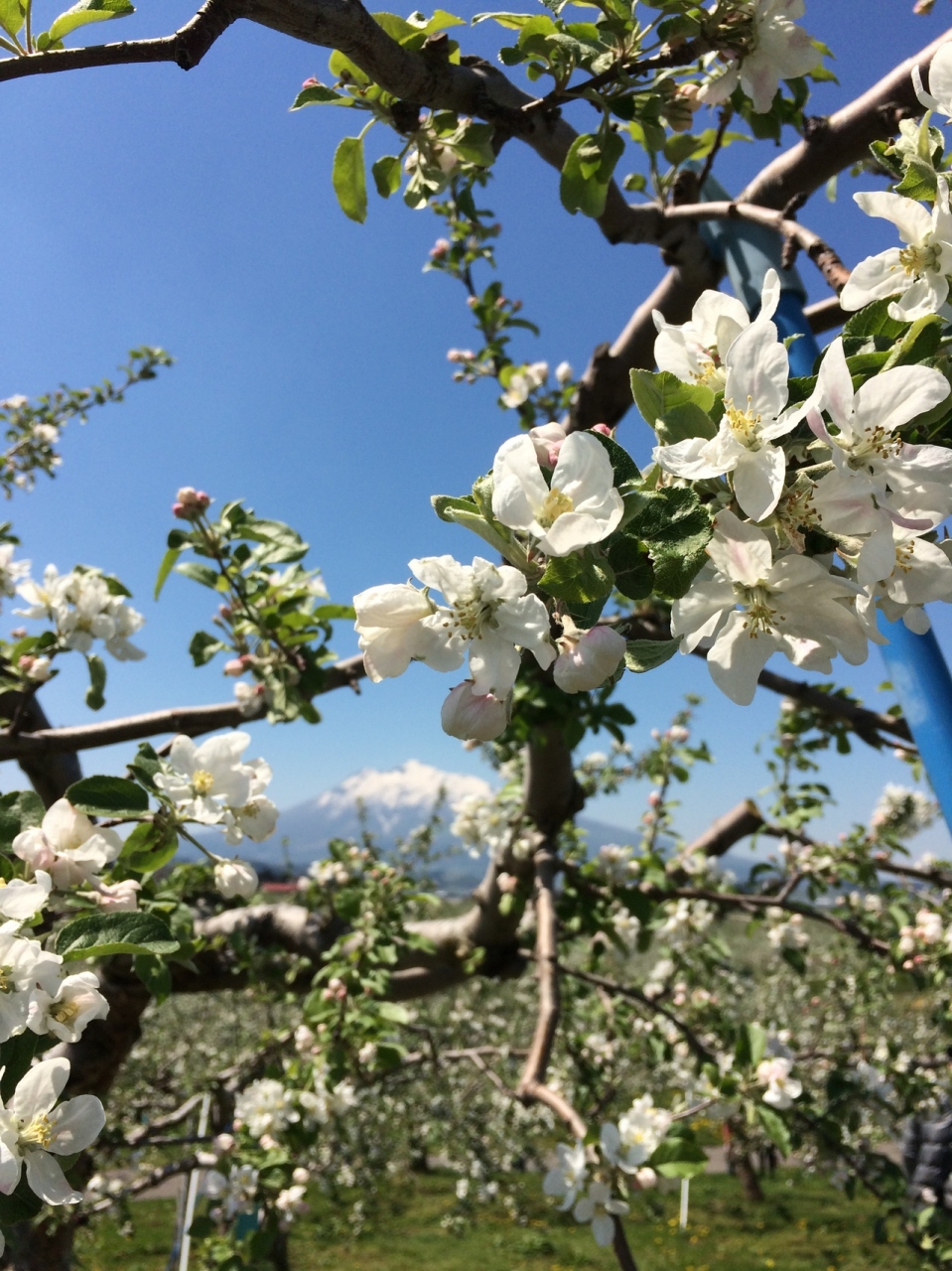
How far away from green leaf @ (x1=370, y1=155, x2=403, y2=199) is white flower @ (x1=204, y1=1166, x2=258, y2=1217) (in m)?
2.53

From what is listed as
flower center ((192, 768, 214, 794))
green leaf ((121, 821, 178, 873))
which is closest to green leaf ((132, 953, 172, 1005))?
green leaf ((121, 821, 178, 873))

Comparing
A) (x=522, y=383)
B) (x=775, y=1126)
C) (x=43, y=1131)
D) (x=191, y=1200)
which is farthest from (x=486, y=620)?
(x=191, y=1200)

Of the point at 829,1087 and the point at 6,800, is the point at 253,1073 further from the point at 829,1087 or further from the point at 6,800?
the point at 6,800

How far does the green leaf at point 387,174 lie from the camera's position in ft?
4.42

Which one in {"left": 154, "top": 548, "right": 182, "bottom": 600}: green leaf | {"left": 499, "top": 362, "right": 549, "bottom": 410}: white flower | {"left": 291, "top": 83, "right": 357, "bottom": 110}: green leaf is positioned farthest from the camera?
{"left": 499, "top": 362, "right": 549, "bottom": 410}: white flower

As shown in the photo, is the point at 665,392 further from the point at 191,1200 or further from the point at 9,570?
the point at 191,1200

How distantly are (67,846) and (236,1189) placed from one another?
1.81 m

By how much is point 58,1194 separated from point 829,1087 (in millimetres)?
2738

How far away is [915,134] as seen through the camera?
2.25 feet

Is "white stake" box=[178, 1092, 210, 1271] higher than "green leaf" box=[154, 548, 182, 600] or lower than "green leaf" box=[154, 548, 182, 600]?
lower

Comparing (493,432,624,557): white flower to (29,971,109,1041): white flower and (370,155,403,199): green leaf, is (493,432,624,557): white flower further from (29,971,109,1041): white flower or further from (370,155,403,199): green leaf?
→ (370,155,403,199): green leaf

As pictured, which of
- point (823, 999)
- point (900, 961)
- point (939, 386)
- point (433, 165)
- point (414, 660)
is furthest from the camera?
point (823, 999)

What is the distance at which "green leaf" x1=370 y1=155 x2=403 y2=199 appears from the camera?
135 centimetres

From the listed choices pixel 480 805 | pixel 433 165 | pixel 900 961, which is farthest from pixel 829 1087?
pixel 433 165
